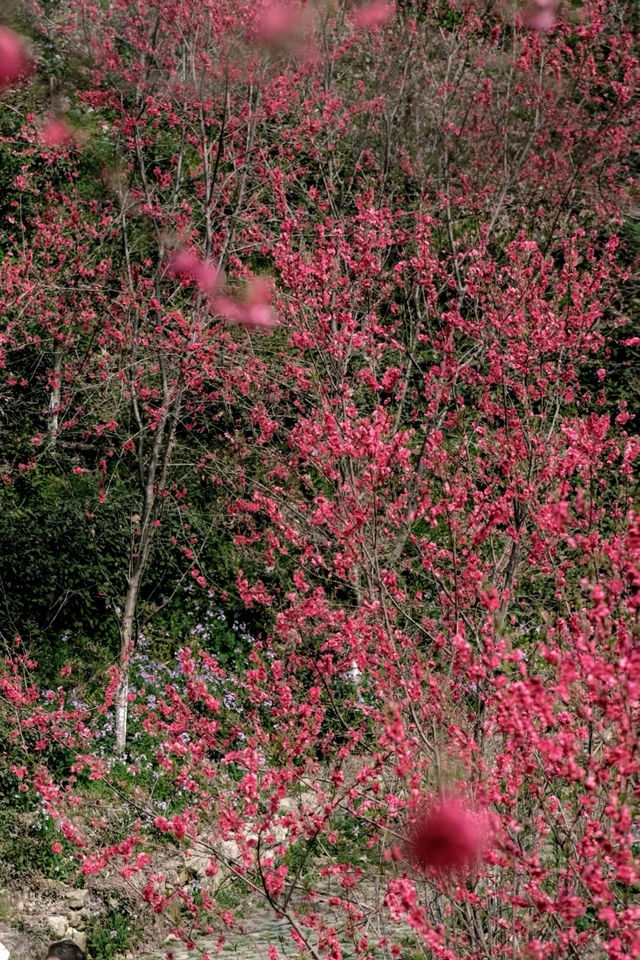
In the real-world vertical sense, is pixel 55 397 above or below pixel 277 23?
below

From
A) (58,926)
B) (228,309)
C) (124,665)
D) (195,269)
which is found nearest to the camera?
(58,926)

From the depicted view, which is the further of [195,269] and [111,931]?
[195,269]

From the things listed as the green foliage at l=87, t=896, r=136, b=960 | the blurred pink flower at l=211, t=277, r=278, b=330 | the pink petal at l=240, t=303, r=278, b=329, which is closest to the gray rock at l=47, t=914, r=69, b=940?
the green foliage at l=87, t=896, r=136, b=960

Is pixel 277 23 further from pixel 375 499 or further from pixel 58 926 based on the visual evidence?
pixel 58 926

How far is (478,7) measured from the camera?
1209 centimetres

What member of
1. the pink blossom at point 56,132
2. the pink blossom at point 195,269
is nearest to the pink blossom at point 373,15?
the pink blossom at point 195,269

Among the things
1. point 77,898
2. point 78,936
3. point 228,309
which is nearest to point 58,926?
point 78,936

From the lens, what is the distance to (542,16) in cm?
1045

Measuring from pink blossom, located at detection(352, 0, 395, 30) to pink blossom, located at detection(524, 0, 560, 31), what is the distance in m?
1.51

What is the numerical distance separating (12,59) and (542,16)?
24.6 ft

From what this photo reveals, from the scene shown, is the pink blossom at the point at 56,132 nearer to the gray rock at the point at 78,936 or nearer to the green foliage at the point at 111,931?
the green foliage at the point at 111,931

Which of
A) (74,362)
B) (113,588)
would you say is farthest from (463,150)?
(113,588)

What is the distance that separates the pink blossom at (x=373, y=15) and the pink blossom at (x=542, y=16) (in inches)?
59.5

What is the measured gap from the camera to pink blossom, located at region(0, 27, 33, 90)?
1372cm
